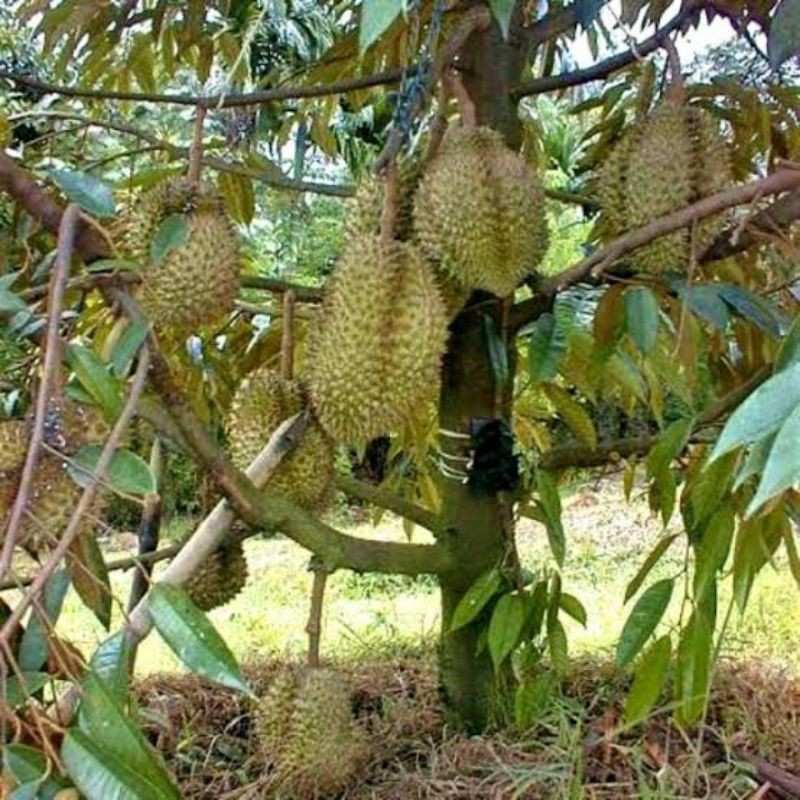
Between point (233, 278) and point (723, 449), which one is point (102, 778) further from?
point (233, 278)

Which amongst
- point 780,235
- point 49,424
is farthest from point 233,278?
point 780,235

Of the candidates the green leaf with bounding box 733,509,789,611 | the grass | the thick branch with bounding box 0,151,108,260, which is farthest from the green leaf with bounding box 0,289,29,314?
the grass

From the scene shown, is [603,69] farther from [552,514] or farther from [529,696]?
[529,696]

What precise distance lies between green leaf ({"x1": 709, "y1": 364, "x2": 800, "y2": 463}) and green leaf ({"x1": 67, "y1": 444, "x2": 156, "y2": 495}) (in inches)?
9.7

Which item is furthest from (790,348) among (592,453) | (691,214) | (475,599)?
(592,453)

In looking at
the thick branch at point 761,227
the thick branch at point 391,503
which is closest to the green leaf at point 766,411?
the thick branch at point 761,227

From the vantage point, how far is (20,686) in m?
0.43

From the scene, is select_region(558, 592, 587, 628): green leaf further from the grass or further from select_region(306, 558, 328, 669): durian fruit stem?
the grass

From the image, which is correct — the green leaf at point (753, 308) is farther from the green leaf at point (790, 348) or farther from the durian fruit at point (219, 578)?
the durian fruit at point (219, 578)

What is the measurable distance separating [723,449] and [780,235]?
500mm

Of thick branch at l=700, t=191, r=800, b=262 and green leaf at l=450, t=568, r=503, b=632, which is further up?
thick branch at l=700, t=191, r=800, b=262

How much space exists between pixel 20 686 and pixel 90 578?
176mm

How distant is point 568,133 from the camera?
3.73 metres

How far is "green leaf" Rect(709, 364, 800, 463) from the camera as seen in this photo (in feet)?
1.15
